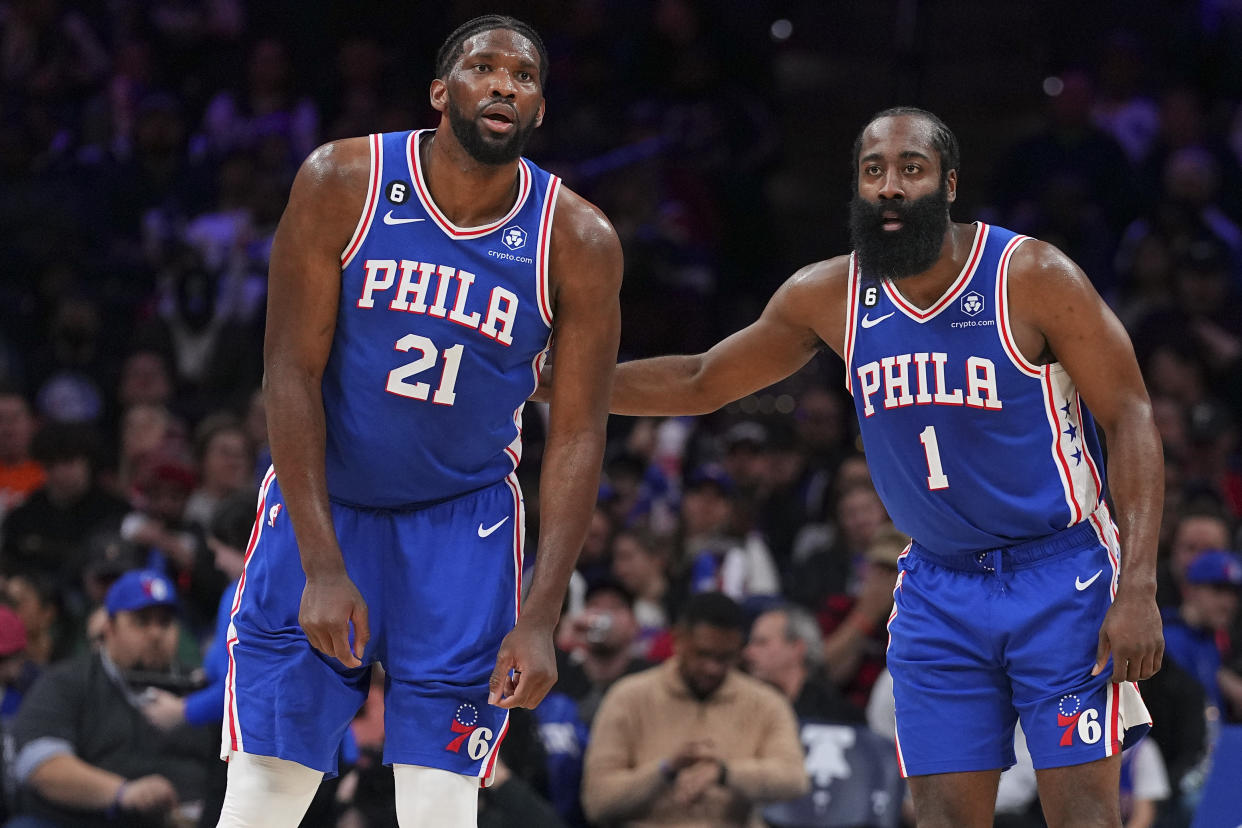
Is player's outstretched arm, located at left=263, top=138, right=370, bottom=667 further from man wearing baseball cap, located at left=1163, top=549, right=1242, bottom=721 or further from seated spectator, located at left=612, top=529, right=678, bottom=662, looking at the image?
man wearing baseball cap, located at left=1163, top=549, right=1242, bottom=721

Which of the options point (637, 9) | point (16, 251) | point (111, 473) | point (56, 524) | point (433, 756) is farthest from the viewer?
point (637, 9)

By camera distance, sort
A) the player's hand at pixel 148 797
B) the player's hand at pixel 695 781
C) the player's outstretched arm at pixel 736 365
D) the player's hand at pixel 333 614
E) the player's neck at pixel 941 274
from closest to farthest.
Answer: the player's hand at pixel 333 614 < the player's neck at pixel 941 274 < the player's outstretched arm at pixel 736 365 < the player's hand at pixel 148 797 < the player's hand at pixel 695 781

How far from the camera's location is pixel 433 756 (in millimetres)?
4234

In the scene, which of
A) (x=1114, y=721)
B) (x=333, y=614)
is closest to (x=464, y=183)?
(x=333, y=614)

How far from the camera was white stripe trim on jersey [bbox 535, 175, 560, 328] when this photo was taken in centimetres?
438

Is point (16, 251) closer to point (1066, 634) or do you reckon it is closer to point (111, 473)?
point (111, 473)

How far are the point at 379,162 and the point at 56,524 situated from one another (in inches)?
233

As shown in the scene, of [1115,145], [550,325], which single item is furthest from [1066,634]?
[1115,145]

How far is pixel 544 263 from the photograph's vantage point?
14.4ft

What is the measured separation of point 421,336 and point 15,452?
6.53 metres

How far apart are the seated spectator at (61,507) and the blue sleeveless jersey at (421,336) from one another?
5.49 m

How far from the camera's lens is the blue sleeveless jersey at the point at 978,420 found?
4652mm

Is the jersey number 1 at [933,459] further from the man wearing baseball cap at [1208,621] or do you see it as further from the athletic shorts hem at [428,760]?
the man wearing baseball cap at [1208,621]

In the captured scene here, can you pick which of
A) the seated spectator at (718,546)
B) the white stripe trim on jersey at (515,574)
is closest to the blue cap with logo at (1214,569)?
the seated spectator at (718,546)
